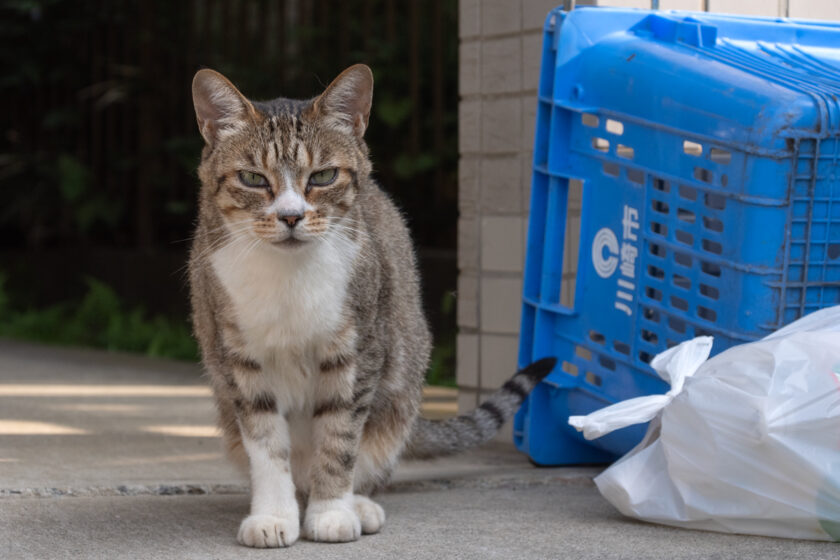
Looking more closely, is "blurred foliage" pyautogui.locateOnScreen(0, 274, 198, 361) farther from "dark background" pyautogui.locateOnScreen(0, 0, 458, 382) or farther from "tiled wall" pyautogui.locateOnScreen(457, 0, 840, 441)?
"tiled wall" pyautogui.locateOnScreen(457, 0, 840, 441)

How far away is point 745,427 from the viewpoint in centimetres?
217

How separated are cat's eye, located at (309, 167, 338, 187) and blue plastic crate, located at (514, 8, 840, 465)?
83 centimetres

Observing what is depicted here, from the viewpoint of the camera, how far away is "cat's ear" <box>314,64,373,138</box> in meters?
2.54

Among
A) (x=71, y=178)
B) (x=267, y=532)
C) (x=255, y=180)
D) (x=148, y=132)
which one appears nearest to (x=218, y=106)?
(x=255, y=180)

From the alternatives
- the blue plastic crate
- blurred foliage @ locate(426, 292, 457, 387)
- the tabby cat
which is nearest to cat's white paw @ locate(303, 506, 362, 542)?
the tabby cat

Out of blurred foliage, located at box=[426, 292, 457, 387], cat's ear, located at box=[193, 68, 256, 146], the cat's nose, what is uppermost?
cat's ear, located at box=[193, 68, 256, 146]

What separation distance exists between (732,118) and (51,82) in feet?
20.8

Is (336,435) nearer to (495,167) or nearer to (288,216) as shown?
(288,216)

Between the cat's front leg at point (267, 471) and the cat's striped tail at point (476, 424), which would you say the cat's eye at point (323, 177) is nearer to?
the cat's front leg at point (267, 471)

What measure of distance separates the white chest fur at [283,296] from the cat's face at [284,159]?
48mm

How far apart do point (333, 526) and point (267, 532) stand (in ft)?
0.52

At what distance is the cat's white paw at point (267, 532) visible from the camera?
2.27 meters

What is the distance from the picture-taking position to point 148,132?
7.41 meters

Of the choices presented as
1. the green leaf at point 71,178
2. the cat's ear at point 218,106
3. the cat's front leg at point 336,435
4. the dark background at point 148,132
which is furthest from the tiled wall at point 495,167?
the green leaf at point 71,178
